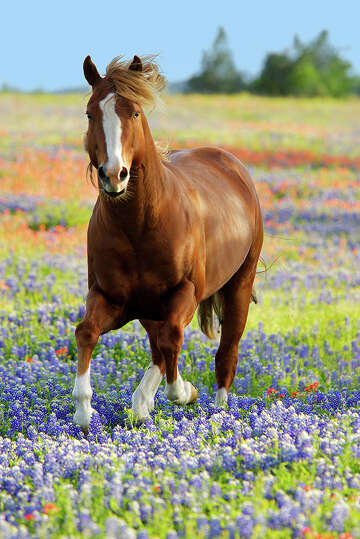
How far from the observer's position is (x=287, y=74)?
97.9m

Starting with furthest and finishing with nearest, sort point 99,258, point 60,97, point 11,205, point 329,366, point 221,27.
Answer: point 221,27
point 60,97
point 11,205
point 329,366
point 99,258

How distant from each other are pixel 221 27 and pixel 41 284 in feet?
335

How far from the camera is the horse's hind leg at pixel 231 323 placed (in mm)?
6879

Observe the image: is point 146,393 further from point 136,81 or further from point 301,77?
point 301,77

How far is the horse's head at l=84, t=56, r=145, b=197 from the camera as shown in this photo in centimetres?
456

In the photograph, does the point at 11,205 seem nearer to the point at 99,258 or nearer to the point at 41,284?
the point at 41,284

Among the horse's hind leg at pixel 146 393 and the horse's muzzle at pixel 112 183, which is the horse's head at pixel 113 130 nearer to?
the horse's muzzle at pixel 112 183

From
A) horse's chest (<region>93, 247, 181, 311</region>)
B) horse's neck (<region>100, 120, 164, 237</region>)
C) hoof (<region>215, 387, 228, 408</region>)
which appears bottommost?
hoof (<region>215, 387, 228, 408</region>)

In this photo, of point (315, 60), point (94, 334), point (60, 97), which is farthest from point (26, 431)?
point (315, 60)

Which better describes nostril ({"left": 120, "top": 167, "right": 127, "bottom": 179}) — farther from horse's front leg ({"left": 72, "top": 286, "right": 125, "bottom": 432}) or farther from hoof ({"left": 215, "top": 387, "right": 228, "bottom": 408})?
Answer: hoof ({"left": 215, "top": 387, "right": 228, "bottom": 408})

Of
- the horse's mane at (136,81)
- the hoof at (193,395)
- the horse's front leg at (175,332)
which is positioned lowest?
the hoof at (193,395)

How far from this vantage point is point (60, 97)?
167 ft

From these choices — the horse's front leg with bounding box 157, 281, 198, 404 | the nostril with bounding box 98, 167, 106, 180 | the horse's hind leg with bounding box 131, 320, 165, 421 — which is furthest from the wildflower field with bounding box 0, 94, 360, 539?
→ the nostril with bounding box 98, 167, 106, 180

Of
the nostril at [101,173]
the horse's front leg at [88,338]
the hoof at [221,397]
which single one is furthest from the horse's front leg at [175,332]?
the nostril at [101,173]
